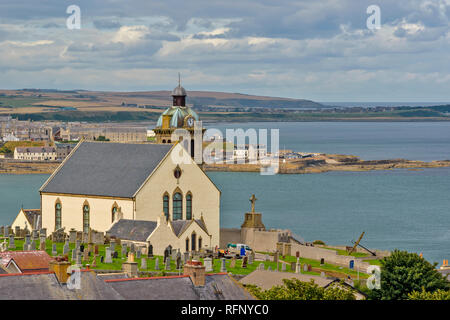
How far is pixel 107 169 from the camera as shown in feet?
204

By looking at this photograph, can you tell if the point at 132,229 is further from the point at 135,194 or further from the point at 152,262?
the point at 152,262

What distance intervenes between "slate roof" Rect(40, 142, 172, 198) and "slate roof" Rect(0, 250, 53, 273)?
64.2ft

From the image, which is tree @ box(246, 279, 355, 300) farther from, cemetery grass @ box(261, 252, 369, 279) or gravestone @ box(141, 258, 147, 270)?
cemetery grass @ box(261, 252, 369, 279)

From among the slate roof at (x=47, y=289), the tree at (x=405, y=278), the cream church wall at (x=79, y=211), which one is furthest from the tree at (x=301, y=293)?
the cream church wall at (x=79, y=211)

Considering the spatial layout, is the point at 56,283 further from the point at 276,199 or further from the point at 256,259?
the point at 276,199

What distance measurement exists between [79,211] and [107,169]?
10.1ft

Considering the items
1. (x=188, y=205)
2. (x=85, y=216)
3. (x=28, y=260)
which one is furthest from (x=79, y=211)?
(x=28, y=260)

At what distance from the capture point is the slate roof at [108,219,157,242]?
53781 mm

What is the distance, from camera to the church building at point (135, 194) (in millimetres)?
57688

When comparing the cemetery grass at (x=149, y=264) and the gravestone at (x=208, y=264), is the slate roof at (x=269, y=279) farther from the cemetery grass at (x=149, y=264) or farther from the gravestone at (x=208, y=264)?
the cemetery grass at (x=149, y=264)

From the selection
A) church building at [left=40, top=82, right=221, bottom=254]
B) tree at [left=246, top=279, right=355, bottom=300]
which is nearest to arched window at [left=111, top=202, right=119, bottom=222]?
church building at [left=40, top=82, right=221, bottom=254]

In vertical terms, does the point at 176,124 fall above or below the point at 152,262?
above

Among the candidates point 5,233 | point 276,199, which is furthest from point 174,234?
point 276,199

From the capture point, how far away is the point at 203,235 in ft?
188
